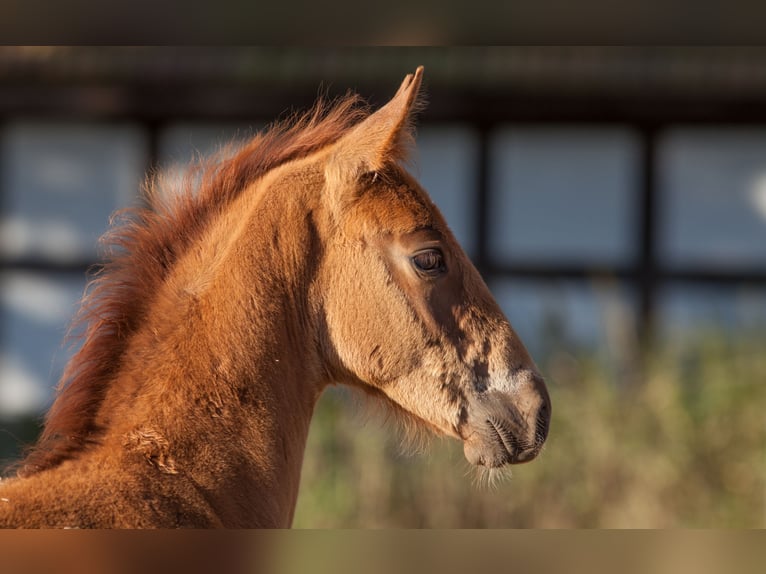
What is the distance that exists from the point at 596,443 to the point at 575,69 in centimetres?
241

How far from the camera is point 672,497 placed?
17.5 ft

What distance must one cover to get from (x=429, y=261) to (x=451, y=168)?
473cm

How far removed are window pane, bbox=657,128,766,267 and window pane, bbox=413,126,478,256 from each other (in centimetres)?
142

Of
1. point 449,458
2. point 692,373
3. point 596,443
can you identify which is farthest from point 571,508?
point 692,373

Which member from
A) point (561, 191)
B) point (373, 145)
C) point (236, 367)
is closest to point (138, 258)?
point (236, 367)

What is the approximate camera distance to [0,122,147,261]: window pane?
685cm

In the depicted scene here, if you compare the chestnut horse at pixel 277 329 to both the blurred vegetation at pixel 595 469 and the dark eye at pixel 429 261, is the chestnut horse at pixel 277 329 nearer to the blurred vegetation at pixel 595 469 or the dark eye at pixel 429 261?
the dark eye at pixel 429 261

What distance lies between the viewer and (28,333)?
22.4ft

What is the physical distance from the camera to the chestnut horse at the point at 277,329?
6.23ft

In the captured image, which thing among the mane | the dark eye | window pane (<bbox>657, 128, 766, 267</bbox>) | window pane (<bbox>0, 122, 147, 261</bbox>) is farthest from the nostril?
window pane (<bbox>0, 122, 147, 261</bbox>)

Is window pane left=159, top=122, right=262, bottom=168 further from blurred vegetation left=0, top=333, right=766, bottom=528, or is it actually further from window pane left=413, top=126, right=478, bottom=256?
blurred vegetation left=0, top=333, right=766, bottom=528

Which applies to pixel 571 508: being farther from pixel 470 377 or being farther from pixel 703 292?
pixel 470 377

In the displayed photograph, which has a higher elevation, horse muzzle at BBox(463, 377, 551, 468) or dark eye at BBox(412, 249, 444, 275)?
dark eye at BBox(412, 249, 444, 275)

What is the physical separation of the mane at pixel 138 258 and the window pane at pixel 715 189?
4855 millimetres
